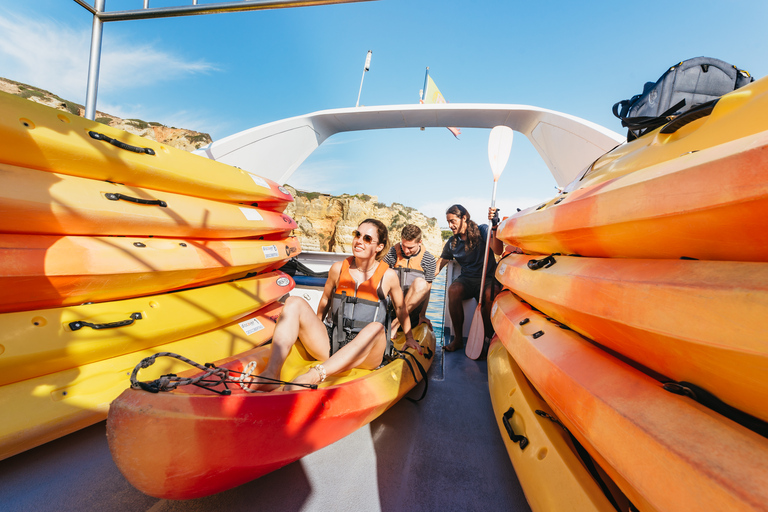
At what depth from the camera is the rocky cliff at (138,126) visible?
25.3 metres

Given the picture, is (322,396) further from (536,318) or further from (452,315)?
(452,315)

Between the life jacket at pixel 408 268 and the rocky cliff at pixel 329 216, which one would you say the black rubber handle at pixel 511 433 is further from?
the rocky cliff at pixel 329 216

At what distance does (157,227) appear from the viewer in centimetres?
223

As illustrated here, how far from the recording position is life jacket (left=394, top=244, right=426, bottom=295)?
A: 3760 mm

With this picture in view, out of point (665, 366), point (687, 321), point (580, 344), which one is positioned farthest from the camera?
point (580, 344)

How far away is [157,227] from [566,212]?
2418 millimetres

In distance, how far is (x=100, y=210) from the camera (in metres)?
1.91

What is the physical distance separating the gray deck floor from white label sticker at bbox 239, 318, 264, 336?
1073 mm

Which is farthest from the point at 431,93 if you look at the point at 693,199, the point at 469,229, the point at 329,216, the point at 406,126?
the point at 329,216

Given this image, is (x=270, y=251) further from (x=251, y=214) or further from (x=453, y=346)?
(x=453, y=346)

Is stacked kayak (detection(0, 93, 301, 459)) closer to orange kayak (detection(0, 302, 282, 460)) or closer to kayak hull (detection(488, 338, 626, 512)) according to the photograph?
orange kayak (detection(0, 302, 282, 460))

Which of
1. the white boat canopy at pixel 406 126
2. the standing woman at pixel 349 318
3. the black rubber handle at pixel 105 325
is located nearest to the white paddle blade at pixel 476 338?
the standing woman at pixel 349 318

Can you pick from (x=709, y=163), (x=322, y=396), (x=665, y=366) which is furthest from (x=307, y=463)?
(x=709, y=163)

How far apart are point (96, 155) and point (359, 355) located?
1914 mm
